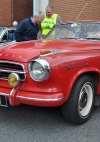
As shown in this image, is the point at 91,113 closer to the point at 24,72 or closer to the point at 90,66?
the point at 90,66

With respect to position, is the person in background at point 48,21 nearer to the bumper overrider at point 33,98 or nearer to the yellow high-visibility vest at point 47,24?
the yellow high-visibility vest at point 47,24

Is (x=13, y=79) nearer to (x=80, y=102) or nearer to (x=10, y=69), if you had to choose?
(x=10, y=69)

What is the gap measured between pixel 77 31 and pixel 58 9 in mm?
7251

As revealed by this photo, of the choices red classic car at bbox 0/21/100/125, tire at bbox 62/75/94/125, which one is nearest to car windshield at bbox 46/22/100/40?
red classic car at bbox 0/21/100/125

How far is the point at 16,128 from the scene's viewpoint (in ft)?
13.0

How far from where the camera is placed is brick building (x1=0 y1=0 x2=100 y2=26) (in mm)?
12367

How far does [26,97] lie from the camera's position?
146 inches

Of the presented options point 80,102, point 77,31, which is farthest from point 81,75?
point 77,31

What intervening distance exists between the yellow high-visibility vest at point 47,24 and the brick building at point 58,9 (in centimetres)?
541

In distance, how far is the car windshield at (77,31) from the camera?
16.7 feet

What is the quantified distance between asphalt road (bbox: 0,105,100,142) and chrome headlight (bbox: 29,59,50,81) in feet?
2.59

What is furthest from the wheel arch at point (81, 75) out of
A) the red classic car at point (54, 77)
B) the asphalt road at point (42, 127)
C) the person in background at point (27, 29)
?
the person in background at point (27, 29)

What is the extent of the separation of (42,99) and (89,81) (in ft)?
2.93

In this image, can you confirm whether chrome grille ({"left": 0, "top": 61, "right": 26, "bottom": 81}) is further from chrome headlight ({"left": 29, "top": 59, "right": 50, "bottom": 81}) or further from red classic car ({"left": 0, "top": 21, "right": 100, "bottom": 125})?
chrome headlight ({"left": 29, "top": 59, "right": 50, "bottom": 81})
